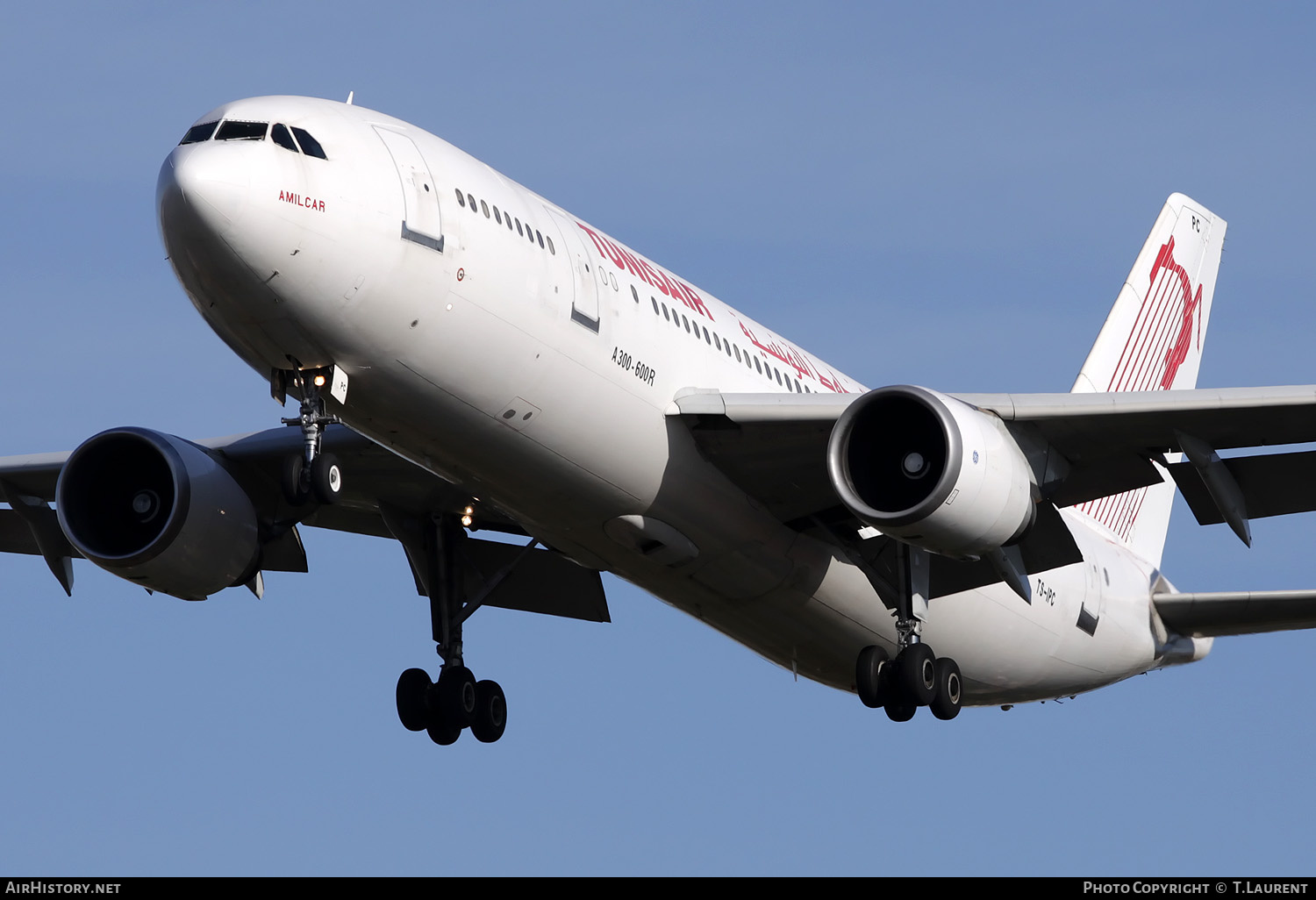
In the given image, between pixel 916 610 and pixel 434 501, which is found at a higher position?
pixel 434 501

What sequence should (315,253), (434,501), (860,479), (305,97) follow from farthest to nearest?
(434,501)
(860,479)
(305,97)
(315,253)

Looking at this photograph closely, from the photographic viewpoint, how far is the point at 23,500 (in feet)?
92.1

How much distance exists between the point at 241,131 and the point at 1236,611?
1738 cm

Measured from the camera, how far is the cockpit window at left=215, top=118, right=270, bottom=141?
64.3 ft

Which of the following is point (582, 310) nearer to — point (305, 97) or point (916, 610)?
point (305, 97)

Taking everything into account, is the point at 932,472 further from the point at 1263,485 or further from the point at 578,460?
the point at 1263,485

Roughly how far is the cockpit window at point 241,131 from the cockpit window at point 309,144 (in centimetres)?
33

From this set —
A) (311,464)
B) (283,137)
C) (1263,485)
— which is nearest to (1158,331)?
(1263,485)

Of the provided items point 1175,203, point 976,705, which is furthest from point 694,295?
point 1175,203

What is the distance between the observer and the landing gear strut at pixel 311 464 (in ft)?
66.6

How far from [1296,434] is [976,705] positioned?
8.79m

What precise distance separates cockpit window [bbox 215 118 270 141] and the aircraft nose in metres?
0.40

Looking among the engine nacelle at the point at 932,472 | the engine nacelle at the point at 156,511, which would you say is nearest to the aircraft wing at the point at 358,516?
the engine nacelle at the point at 156,511

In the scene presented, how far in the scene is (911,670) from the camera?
81.1ft
